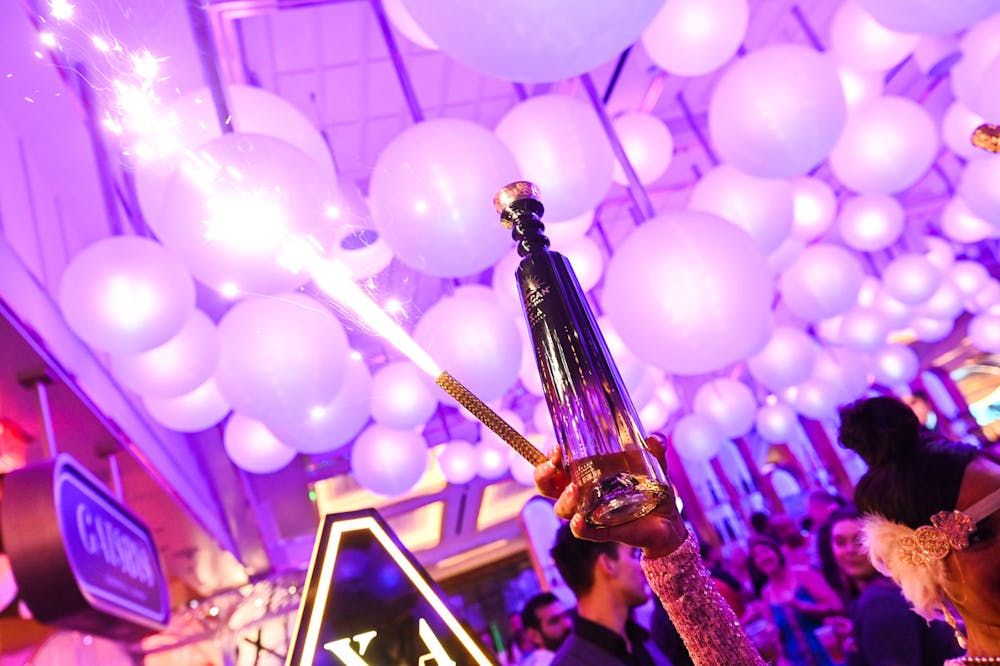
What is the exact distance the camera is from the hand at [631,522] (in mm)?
497

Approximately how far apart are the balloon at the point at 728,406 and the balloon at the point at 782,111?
2.26m

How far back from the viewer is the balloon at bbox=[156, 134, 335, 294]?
3.52 ft

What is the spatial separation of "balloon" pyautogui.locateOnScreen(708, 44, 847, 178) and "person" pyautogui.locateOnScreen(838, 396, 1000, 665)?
932 millimetres

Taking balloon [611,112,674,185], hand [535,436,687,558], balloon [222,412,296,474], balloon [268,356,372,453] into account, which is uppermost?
balloon [611,112,674,185]

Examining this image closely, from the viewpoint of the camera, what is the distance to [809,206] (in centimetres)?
308

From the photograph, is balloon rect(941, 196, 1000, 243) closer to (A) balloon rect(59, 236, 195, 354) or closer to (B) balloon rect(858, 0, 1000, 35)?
(B) balloon rect(858, 0, 1000, 35)

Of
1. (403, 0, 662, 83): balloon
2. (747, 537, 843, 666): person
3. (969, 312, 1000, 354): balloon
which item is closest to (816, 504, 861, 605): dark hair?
(747, 537, 843, 666): person

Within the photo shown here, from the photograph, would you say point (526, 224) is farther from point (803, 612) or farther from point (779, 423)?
point (779, 423)

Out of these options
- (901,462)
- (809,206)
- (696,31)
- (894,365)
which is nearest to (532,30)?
(901,462)

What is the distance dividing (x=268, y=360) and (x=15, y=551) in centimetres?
63

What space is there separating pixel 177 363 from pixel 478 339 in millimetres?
811

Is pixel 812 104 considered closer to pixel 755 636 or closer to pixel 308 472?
pixel 755 636

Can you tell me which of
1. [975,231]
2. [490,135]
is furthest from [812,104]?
[975,231]

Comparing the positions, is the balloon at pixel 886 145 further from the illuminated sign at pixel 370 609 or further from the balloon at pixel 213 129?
the illuminated sign at pixel 370 609
